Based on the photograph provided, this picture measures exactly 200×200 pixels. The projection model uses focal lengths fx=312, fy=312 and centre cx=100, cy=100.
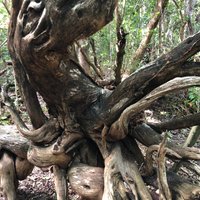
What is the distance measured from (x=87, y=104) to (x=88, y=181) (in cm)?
76

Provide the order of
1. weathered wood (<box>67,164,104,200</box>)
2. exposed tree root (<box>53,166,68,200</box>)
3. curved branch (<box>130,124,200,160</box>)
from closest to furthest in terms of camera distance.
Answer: weathered wood (<box>67,164,104,200</box>), curved branch (<box>130,124,200,160</box>), exposed tree root (<box>53,166,68,200</box>)

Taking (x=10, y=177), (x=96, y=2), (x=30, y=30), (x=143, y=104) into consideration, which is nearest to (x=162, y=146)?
(x=143, y=104)

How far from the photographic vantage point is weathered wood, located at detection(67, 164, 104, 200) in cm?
293

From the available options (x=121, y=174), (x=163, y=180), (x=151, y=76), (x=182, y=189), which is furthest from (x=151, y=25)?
(x=163, y=180)

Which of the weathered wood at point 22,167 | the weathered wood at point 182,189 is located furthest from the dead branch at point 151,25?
the weathered wood at point 182,189

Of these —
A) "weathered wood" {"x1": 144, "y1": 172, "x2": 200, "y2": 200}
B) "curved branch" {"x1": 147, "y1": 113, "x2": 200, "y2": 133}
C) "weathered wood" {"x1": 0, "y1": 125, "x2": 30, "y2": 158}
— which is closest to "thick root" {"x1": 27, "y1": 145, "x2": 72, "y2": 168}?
"weathered wood" {"x1": 0, "y1": 125, "x2": 30, "y2": 158}

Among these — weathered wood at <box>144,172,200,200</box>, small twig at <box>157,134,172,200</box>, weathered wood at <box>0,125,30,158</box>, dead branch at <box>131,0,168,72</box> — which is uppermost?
dead branch at <box>131,0,168,72</box>

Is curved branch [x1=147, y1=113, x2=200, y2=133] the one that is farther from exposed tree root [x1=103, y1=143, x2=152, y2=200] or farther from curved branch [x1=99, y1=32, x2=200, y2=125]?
curved branch [x1=99, y1=32, x2=200, y2=125]

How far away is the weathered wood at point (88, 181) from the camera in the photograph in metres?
2.93

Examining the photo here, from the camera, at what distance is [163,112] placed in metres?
7.39

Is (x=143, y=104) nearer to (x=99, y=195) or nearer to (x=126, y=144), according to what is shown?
(x=126, y=144)

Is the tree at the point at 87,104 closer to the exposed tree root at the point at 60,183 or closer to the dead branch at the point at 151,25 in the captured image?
the exposed tree root at the point at 60,183

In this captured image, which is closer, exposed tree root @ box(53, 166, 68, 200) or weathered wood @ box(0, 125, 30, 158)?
exposed tree root @ box(53, 166, 68, 200)

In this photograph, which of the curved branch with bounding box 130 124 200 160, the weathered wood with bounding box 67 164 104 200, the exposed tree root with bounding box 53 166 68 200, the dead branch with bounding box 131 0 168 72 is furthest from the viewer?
the dead branch with bounding box 131 0 168 72
